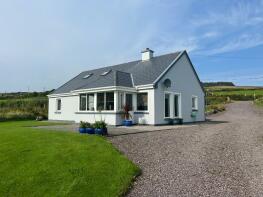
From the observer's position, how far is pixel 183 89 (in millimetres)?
23672

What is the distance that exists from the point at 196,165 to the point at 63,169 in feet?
13.3

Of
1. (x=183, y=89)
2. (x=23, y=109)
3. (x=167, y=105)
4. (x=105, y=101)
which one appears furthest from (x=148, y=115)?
(x=23, y=109)

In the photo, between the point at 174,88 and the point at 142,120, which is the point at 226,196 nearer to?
the point at 142,120

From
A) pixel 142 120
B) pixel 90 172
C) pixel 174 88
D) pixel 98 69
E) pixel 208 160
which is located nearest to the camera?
pixel 90 172

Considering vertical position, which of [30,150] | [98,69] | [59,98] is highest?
[98,69]

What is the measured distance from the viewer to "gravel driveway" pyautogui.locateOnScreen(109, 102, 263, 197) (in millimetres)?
6402

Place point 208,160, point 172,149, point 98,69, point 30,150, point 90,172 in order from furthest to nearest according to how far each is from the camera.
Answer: point 98,69
point 172,149
point 30,150
point 208,160
point 90,172

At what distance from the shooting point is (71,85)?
2920 cm

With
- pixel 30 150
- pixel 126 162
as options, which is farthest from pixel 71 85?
pixel 126 162

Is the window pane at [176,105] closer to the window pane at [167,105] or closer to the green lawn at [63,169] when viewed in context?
the window pane at [167,105]

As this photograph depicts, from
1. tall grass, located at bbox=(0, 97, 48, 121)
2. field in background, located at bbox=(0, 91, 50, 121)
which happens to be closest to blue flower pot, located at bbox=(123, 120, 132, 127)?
field in background, located at bbox=(0, 91, 50, 121)

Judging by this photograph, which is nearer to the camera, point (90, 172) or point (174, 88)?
point (90, 172)

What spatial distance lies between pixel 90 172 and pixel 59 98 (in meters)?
22.3

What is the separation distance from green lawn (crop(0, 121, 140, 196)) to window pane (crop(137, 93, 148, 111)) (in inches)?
413
